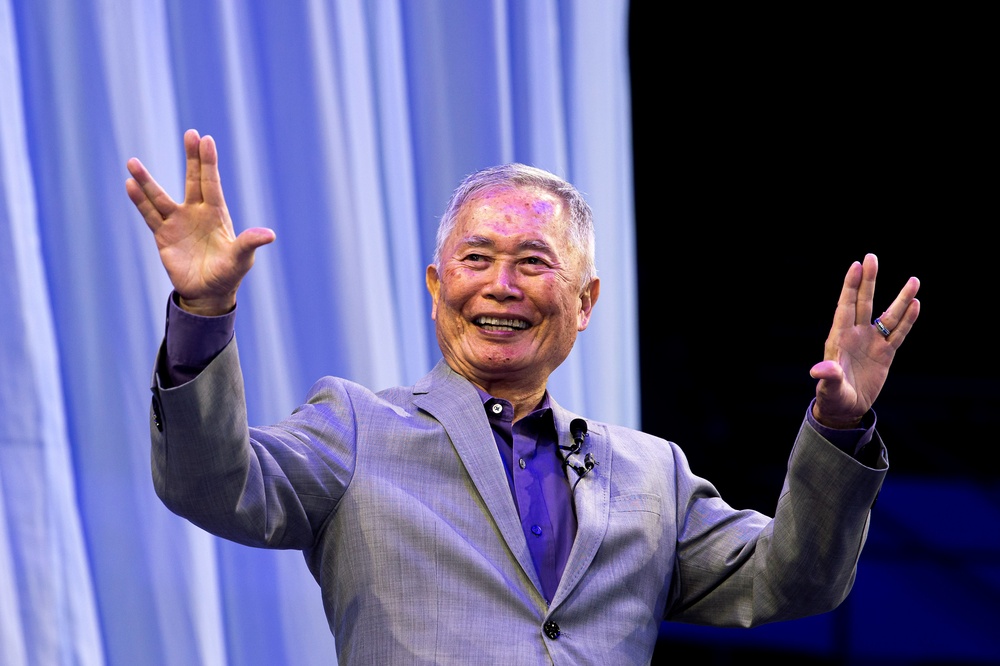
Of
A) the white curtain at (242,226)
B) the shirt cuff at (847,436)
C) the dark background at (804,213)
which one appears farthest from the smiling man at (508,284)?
the dark background at (804,213)

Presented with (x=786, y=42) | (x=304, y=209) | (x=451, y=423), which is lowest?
(x=451, y=423)

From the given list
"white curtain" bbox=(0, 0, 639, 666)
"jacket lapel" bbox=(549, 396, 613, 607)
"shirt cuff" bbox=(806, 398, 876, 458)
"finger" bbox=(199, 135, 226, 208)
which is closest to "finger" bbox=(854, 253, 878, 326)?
"shirt cuff" bbox=(806, 398, 876, 458)

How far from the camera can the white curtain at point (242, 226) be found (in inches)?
81.0

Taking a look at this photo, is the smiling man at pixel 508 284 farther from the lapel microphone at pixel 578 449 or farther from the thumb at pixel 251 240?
the thumb at pixel 251 240

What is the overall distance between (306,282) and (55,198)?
49 centimetres

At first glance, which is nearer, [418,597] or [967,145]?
[418,597]

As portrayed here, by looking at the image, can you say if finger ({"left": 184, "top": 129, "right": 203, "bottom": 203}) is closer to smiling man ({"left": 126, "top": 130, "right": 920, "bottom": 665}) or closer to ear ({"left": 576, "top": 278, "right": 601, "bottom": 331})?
smiling man ({"left": 126, "top": 130, "right": 920, "bottom": 665})

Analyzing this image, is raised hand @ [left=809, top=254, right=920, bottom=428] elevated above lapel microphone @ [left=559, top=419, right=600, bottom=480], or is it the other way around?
raised hand @ [left=809, top=254, right=920, bottom=428]

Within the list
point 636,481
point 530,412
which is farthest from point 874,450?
point 530,412

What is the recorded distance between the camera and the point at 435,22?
2555mm

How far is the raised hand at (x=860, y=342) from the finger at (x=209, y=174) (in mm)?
782

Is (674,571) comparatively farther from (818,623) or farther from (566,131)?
Result: (818,623)

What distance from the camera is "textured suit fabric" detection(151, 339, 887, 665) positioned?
4.92 ft

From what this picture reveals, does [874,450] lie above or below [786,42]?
below
